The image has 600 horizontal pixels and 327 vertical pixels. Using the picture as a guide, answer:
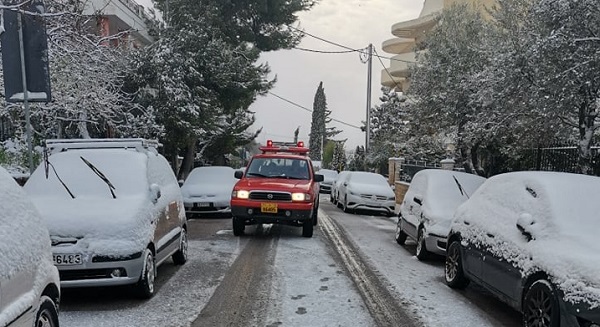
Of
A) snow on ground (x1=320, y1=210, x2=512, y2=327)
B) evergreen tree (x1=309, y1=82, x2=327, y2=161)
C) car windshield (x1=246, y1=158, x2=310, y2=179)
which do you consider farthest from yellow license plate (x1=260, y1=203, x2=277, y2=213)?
evergreen tree (x1=309, y1=82, x2=327, y2=161)

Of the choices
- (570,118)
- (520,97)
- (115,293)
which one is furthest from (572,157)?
(115,293)

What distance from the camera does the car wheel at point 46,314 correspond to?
12.0ft

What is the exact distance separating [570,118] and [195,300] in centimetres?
848

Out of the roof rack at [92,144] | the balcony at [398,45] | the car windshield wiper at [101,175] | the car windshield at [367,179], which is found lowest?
the car windshield at [367,179]

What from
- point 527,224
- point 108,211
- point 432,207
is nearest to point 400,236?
point 432,207

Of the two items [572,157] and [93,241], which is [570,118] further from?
[93,241]

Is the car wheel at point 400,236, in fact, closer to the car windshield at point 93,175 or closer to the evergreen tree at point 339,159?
the car windshield at point 93,175

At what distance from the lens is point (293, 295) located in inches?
233

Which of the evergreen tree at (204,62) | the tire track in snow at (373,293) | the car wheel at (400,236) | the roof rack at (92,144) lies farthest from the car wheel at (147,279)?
the evergreen tree at (204,62)

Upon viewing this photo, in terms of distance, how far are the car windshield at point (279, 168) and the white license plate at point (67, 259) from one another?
610cm

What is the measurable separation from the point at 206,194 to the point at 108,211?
27.1ft

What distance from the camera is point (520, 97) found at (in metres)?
9.88

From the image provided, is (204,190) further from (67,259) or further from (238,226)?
(67,259)

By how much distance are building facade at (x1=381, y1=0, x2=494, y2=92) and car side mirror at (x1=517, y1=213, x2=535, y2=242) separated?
110 feet
